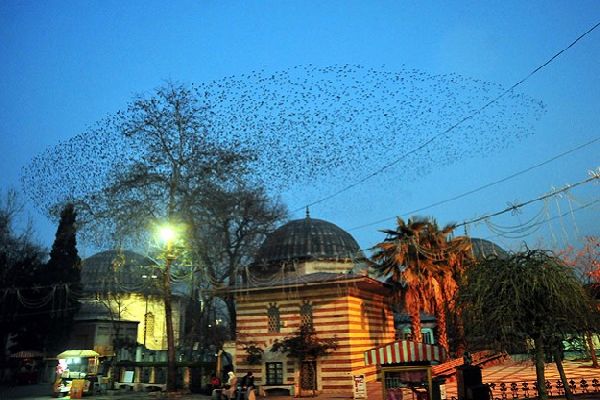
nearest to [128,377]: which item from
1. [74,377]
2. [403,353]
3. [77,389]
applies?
[74,377]

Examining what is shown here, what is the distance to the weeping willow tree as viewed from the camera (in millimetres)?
12328

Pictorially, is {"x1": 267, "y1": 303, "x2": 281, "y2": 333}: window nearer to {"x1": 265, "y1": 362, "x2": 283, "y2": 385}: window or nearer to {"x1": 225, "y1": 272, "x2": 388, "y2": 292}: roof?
{"x1": 225, "y1": 272, "x2": 388, "y2": 292}: roof

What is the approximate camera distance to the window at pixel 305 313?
948 inches

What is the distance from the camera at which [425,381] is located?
13734 millimetres

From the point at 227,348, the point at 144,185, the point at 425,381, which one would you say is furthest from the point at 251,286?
the point at 425,381

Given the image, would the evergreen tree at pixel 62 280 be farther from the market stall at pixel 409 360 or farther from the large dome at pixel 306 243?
the market stall at pixel 409 360

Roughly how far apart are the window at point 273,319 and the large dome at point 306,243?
8.26 metres

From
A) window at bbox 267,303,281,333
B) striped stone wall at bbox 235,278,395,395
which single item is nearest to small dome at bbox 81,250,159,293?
striped stone wall at bbox 235,278,395,395

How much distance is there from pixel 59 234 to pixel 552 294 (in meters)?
40.7

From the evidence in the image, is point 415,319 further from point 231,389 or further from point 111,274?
point 111,274

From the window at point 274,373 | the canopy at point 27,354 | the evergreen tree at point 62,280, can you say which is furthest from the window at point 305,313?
the canopy at point 27,354

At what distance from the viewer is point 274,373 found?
24.1 meters

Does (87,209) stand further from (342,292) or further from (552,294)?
(552,294)

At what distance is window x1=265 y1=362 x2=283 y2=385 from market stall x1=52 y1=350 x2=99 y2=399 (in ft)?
31.9
